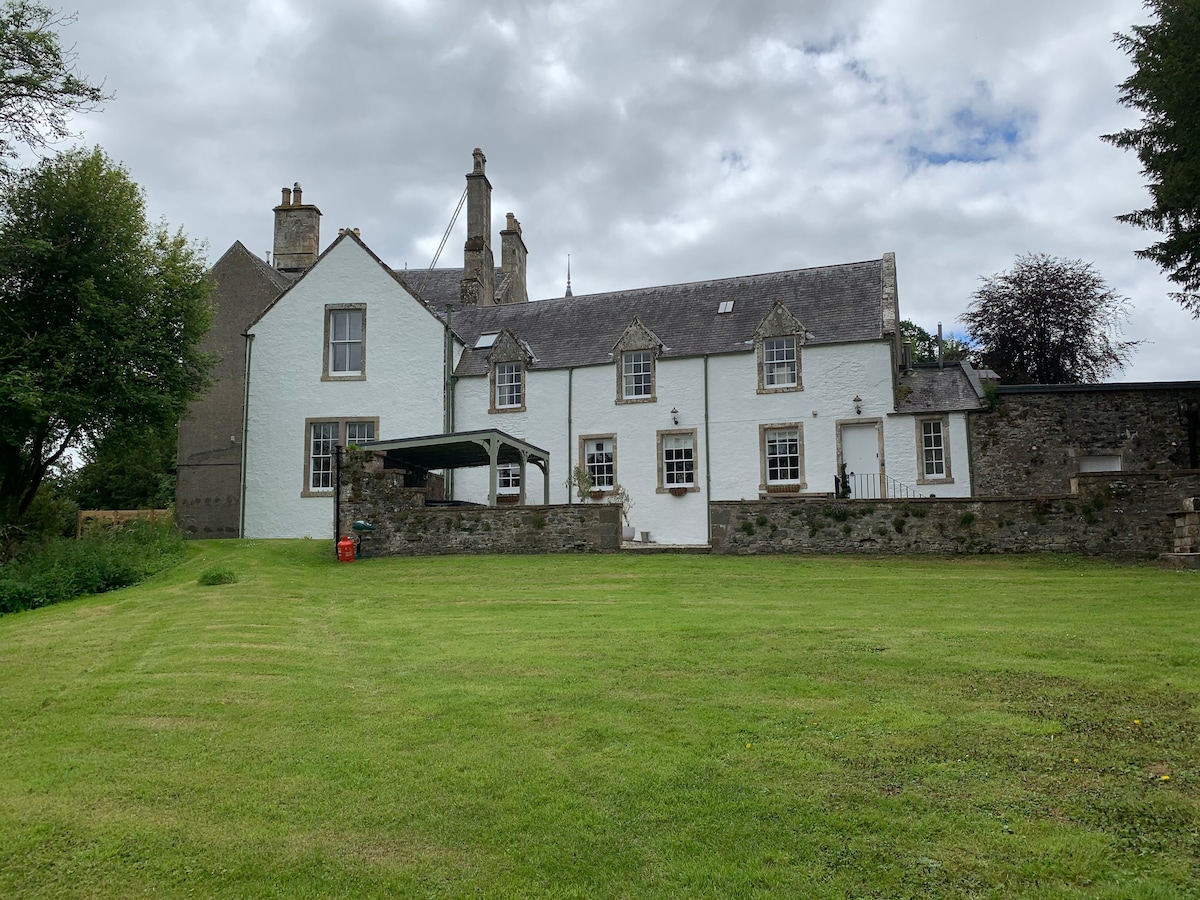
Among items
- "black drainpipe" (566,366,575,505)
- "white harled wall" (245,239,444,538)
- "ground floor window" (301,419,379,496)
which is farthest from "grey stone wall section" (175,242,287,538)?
"black drainpipe" (566,366,575,505)

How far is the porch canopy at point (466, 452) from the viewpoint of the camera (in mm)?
22062

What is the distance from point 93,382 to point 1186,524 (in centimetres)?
2600

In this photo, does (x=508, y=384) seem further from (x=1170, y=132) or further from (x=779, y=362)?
(x=1170, y=132)

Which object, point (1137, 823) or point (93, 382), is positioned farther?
point (93, 382)

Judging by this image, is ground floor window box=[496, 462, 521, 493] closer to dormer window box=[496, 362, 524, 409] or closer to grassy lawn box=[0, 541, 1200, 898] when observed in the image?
dormer window box=[496, 362, 524, 409]

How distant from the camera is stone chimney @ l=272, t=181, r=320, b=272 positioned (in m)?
36.2

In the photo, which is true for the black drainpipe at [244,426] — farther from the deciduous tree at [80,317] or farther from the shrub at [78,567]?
the shrub at [78,567]

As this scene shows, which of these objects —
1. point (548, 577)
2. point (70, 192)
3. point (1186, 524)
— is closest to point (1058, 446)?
point (1186, 524)

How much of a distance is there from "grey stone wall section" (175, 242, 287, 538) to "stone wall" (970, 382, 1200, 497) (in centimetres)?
2456

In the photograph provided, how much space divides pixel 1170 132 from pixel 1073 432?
25.7 ft

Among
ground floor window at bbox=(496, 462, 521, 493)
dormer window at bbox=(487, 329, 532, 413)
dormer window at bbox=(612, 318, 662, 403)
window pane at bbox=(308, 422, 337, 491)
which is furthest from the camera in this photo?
dormer window at bbox=(487, 329, 532, 413)

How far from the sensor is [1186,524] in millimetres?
16453

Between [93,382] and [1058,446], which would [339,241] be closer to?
[93,382]

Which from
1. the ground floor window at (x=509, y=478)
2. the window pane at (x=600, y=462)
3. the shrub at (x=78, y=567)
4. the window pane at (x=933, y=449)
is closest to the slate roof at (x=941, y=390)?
the window pane at (x=933, y=449)
